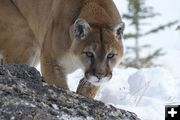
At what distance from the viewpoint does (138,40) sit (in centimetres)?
3444

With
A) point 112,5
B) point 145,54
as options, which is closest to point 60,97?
point 112,5

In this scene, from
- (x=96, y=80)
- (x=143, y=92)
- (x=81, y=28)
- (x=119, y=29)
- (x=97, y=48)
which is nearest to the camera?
(x=96, y=80)

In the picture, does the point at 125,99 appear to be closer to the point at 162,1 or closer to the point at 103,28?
the point at 103,28

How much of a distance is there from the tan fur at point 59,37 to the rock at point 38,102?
2.89 meters

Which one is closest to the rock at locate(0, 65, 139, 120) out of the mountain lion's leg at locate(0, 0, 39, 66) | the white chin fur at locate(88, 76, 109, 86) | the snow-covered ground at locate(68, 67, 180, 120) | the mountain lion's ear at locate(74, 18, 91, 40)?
the white chin fur at locate(88, 76, 109, 86)

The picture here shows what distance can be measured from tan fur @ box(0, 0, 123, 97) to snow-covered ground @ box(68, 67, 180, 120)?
2.39 ft

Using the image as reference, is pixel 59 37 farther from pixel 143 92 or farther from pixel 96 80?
pixel 143 92

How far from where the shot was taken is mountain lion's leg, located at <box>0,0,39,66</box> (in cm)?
894

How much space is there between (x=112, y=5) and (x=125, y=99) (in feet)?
4.64

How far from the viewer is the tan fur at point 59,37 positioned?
794cm

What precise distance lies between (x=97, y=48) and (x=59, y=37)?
62 cm

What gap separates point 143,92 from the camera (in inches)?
358

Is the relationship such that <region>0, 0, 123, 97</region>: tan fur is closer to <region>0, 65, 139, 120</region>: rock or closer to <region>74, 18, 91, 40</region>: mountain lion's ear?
<region>74, 18, 91, 40</region>: mountain lion's ear

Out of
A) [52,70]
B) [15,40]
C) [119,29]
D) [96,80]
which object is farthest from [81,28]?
[15,40]
